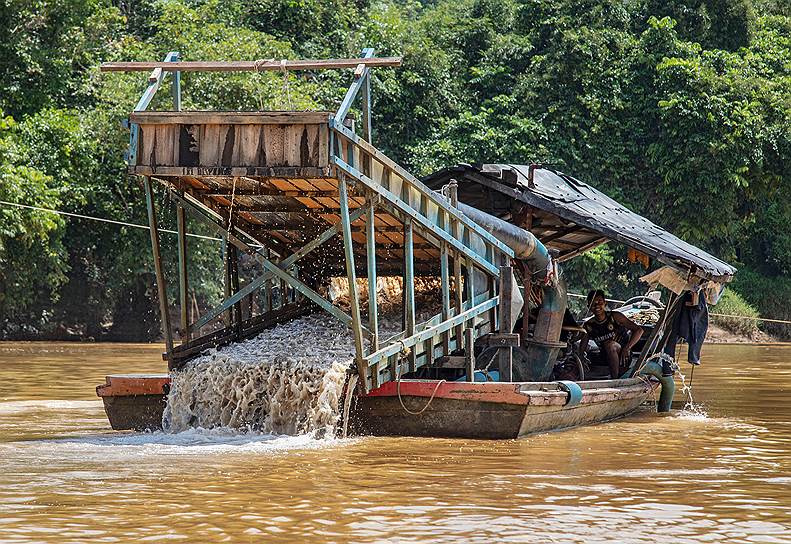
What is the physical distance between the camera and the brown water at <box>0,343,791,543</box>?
771 centimetres

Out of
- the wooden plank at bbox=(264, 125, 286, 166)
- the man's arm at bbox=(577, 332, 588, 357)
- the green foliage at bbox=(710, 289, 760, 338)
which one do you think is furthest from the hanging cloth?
the green foliage at bbox=(710, 289, 760, 338)

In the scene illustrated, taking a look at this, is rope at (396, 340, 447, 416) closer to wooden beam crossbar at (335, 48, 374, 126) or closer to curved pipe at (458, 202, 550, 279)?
curved pipe at (458, 202, 550, 279)

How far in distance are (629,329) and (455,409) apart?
14.2 ft

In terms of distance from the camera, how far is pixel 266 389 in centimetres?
1180

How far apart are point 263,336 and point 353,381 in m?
2.12

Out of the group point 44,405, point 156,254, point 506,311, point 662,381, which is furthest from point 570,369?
point 44,405

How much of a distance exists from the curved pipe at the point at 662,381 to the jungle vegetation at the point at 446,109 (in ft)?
49.9

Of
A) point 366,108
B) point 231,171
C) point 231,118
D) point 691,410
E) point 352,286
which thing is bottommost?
point 691,410

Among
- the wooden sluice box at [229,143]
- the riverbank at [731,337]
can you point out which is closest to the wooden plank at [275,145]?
the wooden sluice box at [229,143]

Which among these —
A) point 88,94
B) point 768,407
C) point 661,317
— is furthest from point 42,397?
point 88,94

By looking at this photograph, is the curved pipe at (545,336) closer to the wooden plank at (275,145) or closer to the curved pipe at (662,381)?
the curved pipe at (662,381)

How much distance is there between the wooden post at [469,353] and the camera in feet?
41.4

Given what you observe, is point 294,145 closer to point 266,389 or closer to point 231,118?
point 231,118

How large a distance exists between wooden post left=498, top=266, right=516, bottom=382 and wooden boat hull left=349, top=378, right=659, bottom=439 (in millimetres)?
720
